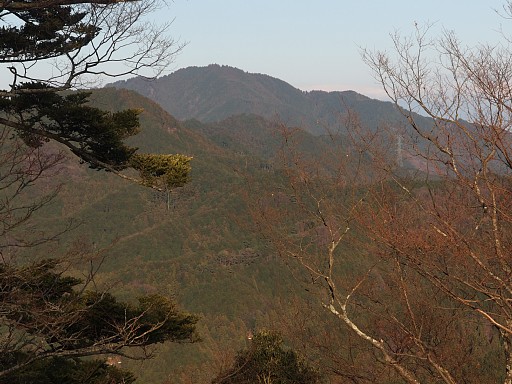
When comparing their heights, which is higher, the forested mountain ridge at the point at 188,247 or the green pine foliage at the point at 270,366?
the green pine foliage at the point at 270,366

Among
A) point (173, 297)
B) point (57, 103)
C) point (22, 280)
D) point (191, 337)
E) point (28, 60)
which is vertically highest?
point (28, 60)

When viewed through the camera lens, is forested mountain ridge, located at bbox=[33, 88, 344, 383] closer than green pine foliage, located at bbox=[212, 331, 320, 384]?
No

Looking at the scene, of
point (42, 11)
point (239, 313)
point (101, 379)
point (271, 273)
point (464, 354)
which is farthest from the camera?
point (271, 273)

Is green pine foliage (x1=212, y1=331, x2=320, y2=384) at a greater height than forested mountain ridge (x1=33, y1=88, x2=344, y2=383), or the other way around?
green pine foliage (x1=212, y1=331, x2=320, y2=384)

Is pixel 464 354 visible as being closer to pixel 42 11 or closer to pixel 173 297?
pixel 173 297

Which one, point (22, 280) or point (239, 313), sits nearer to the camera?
point (22, 280)

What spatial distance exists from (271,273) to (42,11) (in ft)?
281

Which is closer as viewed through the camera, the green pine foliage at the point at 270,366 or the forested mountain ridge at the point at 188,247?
the green pine foliage at the point at 270,366

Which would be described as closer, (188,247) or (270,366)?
(270,366)

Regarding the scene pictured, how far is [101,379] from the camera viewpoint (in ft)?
23.2

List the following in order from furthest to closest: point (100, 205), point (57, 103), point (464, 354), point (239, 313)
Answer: point (100, 205) → point (239, 313) → point (464, 354) → point (57, 103)

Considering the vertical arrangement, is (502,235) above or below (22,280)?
above

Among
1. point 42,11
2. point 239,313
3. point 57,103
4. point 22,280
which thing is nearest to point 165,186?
point 57,103

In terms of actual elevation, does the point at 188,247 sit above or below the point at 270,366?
below
